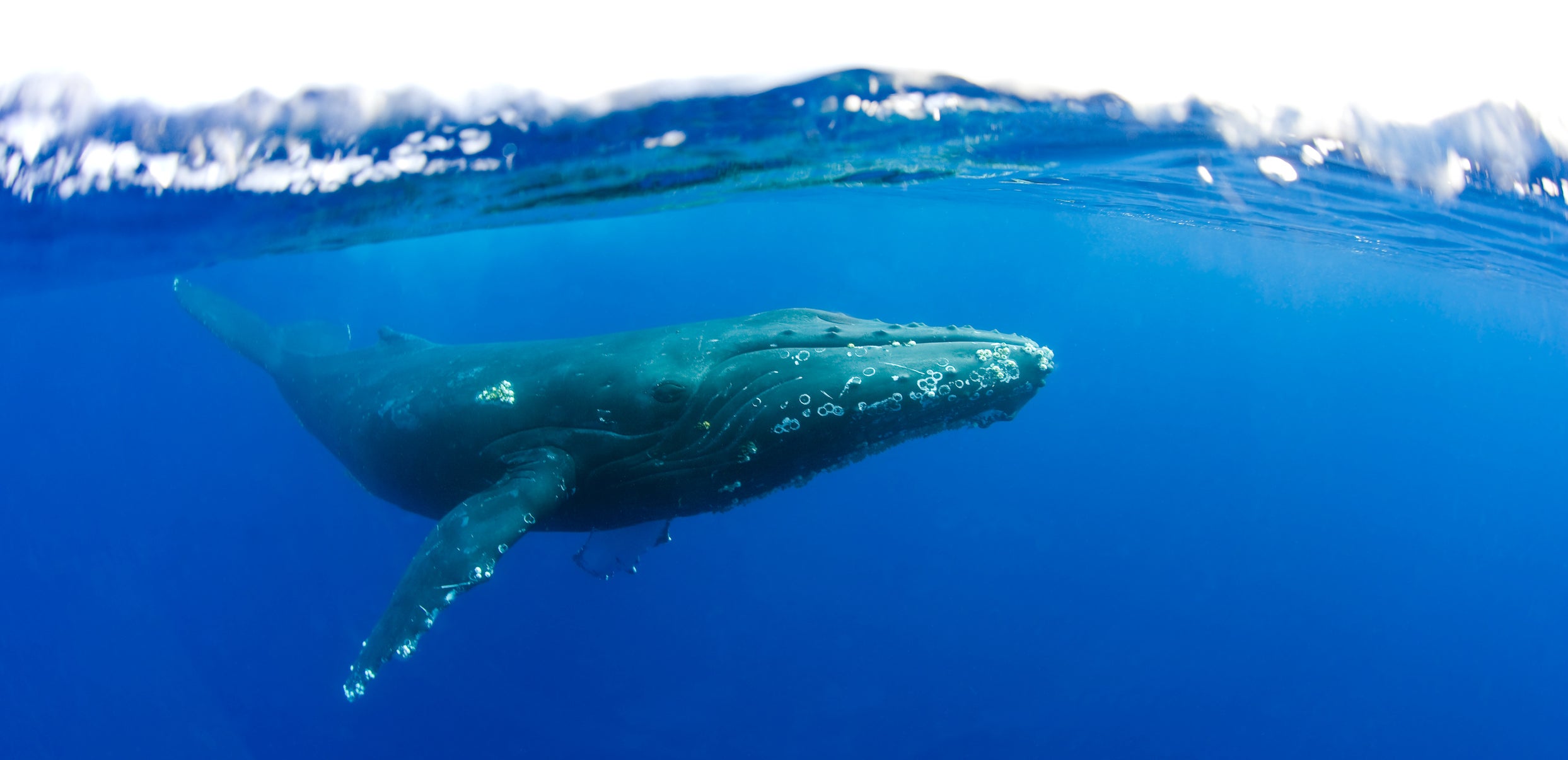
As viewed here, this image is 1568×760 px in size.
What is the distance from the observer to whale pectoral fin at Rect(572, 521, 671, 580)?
23.7 feet

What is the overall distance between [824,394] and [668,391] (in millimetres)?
1241

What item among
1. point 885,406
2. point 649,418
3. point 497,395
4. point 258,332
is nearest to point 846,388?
point 885,406

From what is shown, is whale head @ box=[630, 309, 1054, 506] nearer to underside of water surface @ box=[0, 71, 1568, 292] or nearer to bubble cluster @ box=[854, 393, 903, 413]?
bubble cluster @ box=[854, 393, 903, 413]

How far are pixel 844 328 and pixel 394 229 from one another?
1210 cm

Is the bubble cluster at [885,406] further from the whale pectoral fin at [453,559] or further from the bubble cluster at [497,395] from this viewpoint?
the bubble cluster at [497,395]

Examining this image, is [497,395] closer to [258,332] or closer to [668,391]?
[668,391]

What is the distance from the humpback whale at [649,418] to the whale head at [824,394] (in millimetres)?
13

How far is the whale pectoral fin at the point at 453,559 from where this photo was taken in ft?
14.5

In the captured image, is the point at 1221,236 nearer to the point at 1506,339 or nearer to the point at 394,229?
the point at 394,229

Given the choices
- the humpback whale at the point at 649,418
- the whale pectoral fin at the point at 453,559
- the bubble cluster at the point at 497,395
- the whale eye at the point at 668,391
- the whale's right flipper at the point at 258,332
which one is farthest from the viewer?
the whale's right flipper at the point at 258,332

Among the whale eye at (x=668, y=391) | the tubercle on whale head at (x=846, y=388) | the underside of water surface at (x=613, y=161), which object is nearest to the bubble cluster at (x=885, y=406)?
the tubercle on whale head at (x=846, y=388)

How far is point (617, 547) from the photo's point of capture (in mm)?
7383

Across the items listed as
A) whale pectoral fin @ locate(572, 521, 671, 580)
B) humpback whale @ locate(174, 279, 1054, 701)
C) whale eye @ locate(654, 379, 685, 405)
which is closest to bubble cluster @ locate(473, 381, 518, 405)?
humpback whale @ locate(174, 279, 1054, 701)

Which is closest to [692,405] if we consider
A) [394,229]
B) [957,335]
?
[957,335]
